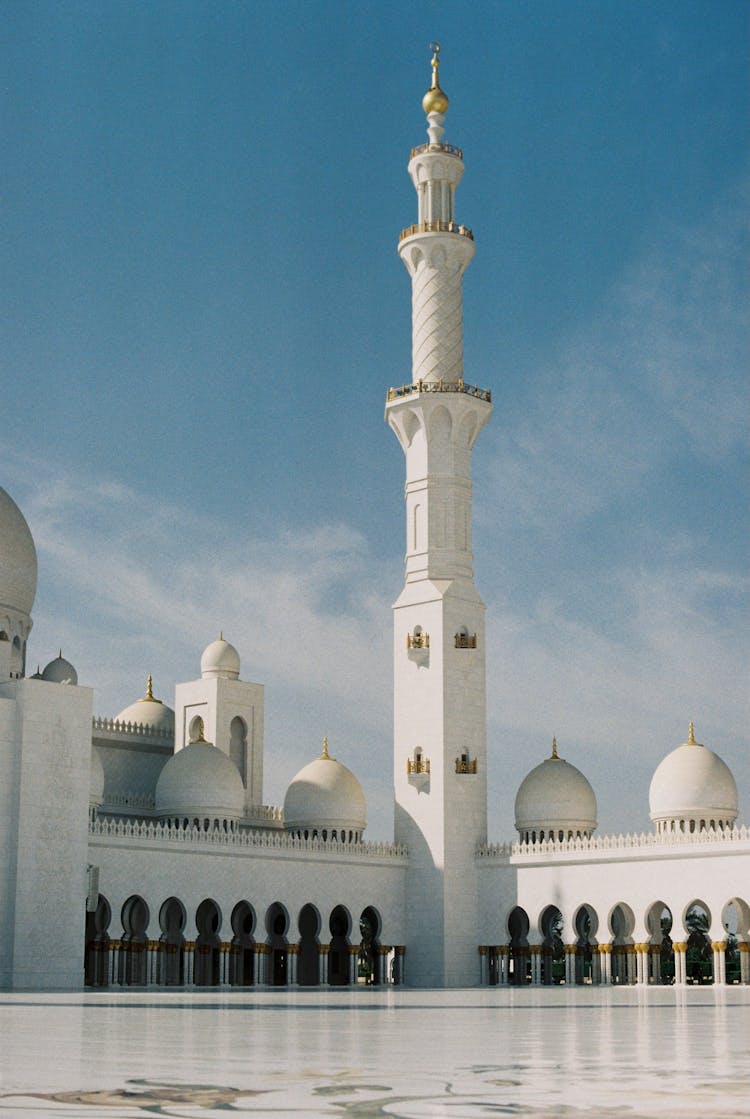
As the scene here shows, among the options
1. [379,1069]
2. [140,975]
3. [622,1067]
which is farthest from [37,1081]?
[140,975]

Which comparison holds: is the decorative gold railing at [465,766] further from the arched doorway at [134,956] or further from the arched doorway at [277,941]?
the arched doorway at [134,956]

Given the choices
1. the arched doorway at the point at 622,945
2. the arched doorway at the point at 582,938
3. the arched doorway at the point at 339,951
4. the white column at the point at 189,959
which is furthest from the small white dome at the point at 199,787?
the arched doorway at the point at 622,945

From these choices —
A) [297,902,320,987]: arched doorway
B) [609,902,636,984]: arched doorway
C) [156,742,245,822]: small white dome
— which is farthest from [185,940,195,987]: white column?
[609,902,636,984]: arched doorway

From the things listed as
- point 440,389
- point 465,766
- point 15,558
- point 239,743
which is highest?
point 440,389

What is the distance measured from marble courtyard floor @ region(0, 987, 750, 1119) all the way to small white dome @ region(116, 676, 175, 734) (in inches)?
1158

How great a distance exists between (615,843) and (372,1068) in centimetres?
3008

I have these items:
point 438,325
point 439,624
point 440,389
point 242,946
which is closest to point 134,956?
point 242,946

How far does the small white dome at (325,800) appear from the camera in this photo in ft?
132

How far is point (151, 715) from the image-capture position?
43.5 m

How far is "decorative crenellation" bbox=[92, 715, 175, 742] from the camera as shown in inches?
1615

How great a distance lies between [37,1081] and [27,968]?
23.3m

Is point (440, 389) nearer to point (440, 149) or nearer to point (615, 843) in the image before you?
point (440, 149)

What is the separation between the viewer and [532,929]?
1494 inches

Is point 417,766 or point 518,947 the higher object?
point 417,766
